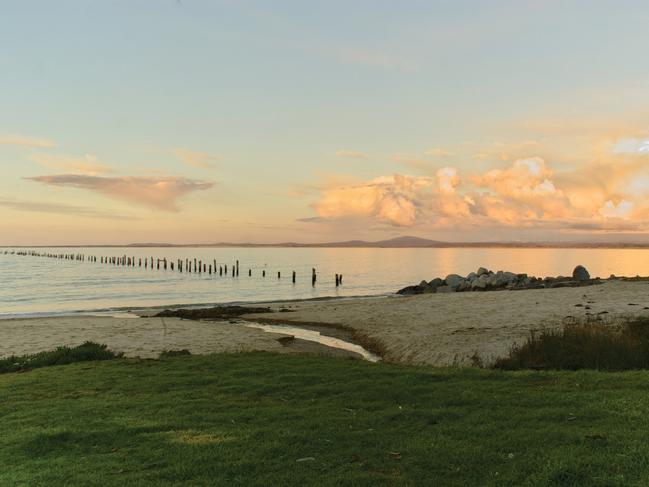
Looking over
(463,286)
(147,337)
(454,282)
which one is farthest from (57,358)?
(454,282)

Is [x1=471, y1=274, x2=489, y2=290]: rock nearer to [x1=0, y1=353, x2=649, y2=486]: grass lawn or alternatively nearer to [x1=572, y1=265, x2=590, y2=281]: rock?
[x1=572, y1=265, x2=590, y2=281]: rock

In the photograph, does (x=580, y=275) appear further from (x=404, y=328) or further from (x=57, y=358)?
(x=57, y=358)

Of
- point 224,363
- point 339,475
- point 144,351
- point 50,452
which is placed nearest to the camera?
point 339,475

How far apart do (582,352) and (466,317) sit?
12803 millimetres

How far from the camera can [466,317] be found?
24672 millimetres

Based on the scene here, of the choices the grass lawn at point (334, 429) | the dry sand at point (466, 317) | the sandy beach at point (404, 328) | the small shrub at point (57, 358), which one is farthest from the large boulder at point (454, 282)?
the grass lawn at point (334, 429)

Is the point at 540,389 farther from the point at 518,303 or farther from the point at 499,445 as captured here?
the point at 518,303

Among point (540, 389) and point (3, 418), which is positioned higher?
point (540, 389)

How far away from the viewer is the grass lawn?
546cm

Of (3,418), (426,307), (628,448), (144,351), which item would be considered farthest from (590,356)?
(426,307)

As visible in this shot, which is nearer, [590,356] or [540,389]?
[540,389]

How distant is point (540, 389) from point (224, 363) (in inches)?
295

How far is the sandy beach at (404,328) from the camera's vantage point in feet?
59.8

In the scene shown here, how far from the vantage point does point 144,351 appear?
19.0 metres
